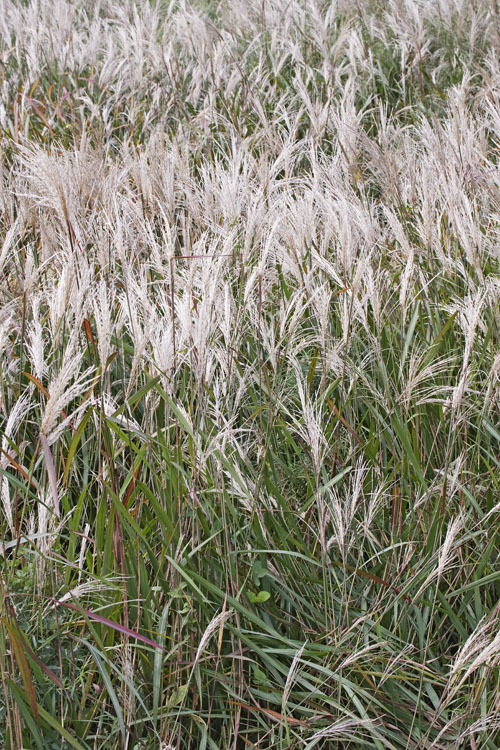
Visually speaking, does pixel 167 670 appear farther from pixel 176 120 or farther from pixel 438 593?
pixel 176 120

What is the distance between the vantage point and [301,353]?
2383mm

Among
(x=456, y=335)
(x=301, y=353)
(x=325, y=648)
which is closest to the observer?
(x=325, y=648)

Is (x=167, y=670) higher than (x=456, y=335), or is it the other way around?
(x=456, y=335)

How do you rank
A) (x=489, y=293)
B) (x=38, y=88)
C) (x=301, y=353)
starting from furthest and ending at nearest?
1. (x=38, y=88)
2. (x=301, y=353)
3. (x=489, y=293)

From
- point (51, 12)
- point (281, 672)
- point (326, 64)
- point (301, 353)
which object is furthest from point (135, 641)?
point (51, 12)

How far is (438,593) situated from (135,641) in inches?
24.6

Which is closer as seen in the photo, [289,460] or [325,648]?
[325,648]

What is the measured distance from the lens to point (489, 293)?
203cm

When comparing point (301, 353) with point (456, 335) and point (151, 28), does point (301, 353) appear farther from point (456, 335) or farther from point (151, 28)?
point (151, 28)

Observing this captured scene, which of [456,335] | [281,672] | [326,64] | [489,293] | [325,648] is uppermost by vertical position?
[326,64]

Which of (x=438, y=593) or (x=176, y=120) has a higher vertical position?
(x=176, y=120)

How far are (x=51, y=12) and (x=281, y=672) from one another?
4764 mm

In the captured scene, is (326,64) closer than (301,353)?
No

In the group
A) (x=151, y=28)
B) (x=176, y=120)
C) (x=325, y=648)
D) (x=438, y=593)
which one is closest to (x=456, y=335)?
(x=438, y=593)
